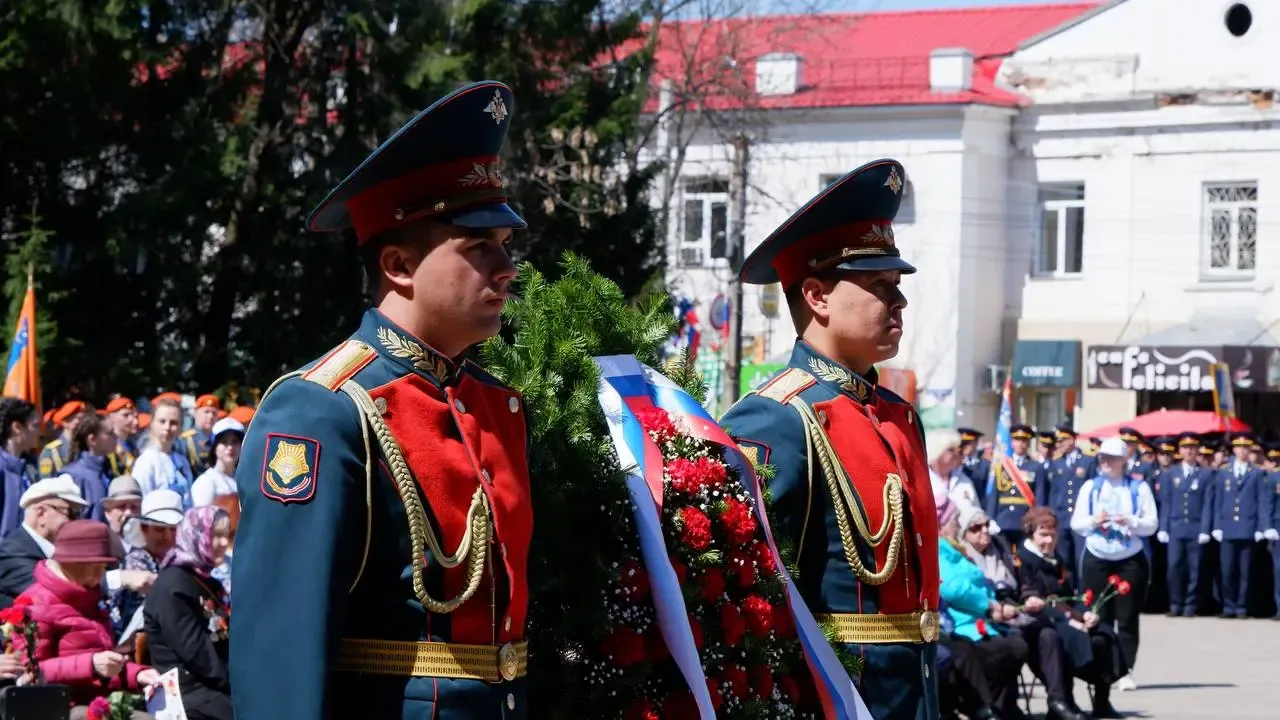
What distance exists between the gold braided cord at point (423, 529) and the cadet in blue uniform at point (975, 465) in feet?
56.2

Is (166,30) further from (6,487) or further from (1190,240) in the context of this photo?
(1190,240)

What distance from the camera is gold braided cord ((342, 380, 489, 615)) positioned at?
10.8ft

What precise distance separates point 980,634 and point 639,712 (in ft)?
25.5

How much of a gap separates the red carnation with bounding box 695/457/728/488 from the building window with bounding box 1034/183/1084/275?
28.6 metres

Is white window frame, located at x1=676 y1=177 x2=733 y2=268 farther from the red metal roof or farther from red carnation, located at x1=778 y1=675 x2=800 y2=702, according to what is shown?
red carnation, located at x1=778 y1=675 x2=800 y2=702

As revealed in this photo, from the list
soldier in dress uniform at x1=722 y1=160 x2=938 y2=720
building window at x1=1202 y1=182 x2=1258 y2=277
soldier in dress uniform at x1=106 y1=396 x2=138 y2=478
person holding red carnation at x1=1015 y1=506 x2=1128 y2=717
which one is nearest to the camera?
soldier in dress uniform at x1=722 y1=160 x2=938 y2=720

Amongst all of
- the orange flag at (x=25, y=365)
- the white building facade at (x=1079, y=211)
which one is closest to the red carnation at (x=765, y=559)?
the orange flag at (x=25, y=365)

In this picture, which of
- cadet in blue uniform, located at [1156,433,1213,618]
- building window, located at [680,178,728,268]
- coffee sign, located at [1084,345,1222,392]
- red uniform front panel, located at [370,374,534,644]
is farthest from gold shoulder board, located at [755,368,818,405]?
building window, located at [680,178,728,268]

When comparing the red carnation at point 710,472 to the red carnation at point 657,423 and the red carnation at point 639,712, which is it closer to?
the red carnation at point 657,423

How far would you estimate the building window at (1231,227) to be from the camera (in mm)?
30281

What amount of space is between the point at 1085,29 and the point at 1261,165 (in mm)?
3792

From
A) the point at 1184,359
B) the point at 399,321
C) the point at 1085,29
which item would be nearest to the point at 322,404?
the point at 399,321

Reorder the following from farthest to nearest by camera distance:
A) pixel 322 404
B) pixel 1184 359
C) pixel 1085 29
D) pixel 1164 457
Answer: pixel 1085 29
pixel 1184 359
pixel 1164 457
pixel 322 404

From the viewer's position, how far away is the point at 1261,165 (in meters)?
29.9
